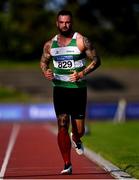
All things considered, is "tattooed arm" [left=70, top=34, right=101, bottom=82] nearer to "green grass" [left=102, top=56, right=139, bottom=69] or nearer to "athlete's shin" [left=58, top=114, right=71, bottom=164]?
"athlete's shin" [left=58, top=114, right=71, bottom=164]

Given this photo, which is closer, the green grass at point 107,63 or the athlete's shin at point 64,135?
the athlete's shin at point 64,135

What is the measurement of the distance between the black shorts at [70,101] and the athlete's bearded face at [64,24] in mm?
846

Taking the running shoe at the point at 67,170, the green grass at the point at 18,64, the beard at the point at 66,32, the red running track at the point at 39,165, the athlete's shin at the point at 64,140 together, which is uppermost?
the beard at the point at 66,32

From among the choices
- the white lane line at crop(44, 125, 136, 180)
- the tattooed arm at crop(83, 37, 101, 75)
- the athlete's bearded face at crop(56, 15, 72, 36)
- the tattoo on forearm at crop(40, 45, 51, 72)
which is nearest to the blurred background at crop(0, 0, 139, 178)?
the white lane line at crop(44, 125, 136, 180)

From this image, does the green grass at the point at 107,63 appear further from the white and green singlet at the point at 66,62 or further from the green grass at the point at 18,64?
the white and green singlet at the point at 66,62

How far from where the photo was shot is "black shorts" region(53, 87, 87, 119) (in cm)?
1196

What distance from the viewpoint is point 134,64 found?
68750 millimetres

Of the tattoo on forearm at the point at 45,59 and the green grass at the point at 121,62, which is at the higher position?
the tattoo on forearm at the point at 45,59

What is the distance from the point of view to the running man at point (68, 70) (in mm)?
11820

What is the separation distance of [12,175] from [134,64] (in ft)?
187

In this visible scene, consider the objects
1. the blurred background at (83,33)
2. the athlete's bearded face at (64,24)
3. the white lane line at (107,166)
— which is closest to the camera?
the athlete's bearded face at (64,24)

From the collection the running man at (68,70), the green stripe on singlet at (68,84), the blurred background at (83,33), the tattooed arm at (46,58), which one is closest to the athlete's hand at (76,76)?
the running man at (68,70)

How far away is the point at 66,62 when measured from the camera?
1184 centimetres

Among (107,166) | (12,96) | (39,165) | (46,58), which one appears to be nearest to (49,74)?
(46,58)
